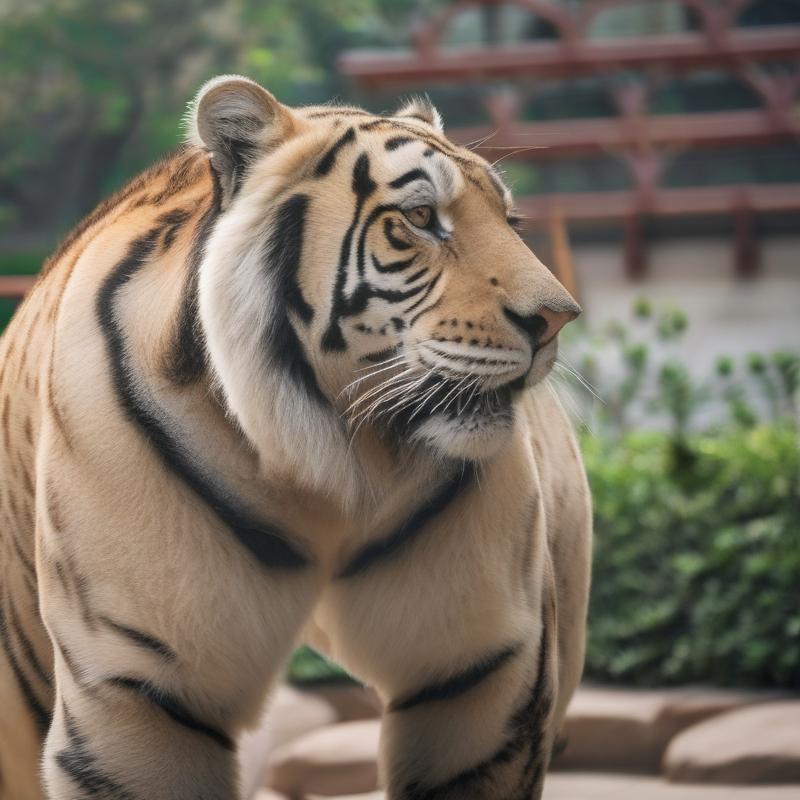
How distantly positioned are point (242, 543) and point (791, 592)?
10.7 ft

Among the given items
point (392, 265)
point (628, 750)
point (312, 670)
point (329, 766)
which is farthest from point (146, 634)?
point (312, 670)

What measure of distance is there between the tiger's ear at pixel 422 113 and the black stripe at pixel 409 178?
27 cm

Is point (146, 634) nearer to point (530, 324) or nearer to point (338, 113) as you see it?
point (530, 324)

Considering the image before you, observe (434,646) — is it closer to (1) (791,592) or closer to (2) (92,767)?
(2) (92,767)

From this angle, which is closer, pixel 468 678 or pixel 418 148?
pixel 418 148

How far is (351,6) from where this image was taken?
51.7 ft

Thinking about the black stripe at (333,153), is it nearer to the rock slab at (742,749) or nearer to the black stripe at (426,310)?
the black stripe at (426,310)

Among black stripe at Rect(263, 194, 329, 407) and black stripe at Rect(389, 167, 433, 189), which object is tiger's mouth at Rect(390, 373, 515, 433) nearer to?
black stripe at Rect(263, 194, 329, 407)

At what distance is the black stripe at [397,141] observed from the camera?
220 cm

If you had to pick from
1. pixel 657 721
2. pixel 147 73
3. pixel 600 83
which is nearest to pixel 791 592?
pixel 657 721

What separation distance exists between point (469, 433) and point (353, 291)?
276 millimetres

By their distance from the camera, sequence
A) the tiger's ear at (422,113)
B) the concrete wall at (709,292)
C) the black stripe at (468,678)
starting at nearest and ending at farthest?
the black stripe at (468,678), the tiger's ear at (422,113), the concrete wall at (709,292)

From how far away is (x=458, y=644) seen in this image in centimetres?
229

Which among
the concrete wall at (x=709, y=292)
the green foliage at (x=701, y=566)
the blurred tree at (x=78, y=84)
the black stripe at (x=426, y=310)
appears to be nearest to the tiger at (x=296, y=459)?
the black stripe at (x=426, y=310)
